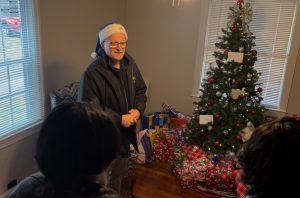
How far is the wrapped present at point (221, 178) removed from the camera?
9.03 feet

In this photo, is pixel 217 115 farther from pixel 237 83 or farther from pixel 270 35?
pixel 270 35

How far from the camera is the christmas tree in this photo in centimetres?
293

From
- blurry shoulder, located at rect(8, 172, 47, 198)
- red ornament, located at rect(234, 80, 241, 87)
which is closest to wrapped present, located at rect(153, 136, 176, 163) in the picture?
red ornament, located at rect(234, 80, 241, 87)

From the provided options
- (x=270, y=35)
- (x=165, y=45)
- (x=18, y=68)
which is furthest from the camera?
(x=165, y=45)

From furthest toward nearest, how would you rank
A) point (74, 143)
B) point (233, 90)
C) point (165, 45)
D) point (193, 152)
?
1. point (165, 45)
2. point (193, 152)
3. point (233, 90)
4. point (74, 143)

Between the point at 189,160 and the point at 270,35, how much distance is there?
165 cm

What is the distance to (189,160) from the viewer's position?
2.96 m

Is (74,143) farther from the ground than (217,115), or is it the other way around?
(74,143)

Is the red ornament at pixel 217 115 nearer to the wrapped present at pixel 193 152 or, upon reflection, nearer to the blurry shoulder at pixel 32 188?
the wrapped present at pixel 193 152

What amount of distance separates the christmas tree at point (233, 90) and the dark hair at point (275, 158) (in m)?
2.01

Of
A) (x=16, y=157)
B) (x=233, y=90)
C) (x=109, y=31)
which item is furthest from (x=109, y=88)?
(x=233, y=90)

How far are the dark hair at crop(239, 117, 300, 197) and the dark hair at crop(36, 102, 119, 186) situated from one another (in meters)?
0.49

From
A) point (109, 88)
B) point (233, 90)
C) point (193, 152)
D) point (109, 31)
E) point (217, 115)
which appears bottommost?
point (193, 152)

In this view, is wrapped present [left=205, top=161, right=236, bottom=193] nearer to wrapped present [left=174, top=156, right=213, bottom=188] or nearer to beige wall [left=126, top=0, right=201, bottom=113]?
wrapped present [left=174, top=156, right=213, bottom=188]
